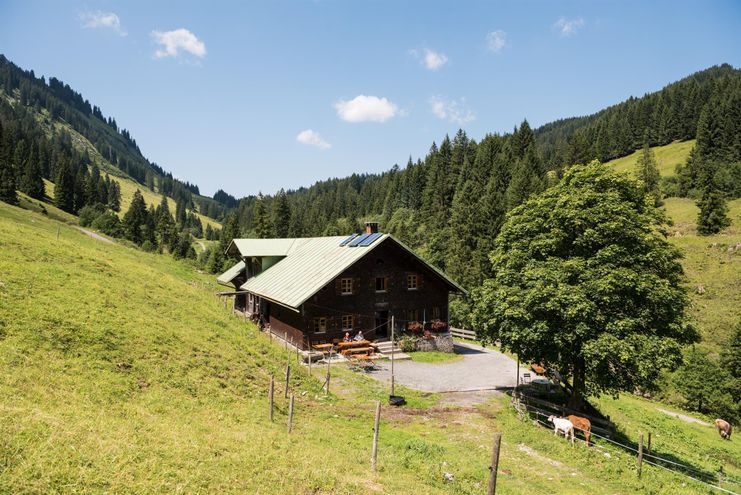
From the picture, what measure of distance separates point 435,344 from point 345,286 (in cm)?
970

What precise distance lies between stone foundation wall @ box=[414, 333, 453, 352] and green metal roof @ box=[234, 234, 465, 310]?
16.6ft

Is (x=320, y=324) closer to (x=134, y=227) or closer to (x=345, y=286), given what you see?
(x=345, y=286)

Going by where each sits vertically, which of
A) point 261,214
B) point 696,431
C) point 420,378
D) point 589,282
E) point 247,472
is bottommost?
point 696,431

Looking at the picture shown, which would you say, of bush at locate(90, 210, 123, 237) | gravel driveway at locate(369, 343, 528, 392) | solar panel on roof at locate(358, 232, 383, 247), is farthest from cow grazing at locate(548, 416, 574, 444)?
bush at locate(90, 210, 123, 237)

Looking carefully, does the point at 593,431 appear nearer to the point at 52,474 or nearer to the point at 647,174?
the point at 52,474

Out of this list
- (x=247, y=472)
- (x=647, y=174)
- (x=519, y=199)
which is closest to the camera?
(x=247, y=472)

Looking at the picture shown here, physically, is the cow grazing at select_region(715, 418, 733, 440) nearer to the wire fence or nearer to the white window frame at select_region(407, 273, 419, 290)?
the wire fence

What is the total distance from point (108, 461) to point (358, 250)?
2737 centimetres

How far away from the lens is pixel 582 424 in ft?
60.5

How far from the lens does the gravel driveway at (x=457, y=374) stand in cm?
2638

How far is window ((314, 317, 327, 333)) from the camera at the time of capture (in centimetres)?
3328

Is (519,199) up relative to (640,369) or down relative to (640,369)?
up

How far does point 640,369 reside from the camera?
56.3ft

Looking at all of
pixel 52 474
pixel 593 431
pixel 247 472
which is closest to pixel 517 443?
pixel 593 431
